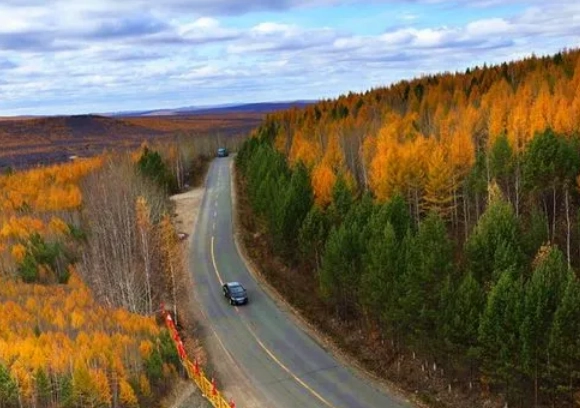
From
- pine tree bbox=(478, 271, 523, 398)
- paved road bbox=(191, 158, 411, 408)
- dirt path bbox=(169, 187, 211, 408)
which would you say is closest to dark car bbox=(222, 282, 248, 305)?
paved road bbox=(191, 158, 411, 408)

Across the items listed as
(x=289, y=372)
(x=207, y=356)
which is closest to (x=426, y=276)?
(x=289, y=372)

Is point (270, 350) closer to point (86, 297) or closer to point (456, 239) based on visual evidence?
point (86, 297)

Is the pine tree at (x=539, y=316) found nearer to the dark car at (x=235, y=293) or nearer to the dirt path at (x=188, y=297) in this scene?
the dirt path at (x=188, y=297)

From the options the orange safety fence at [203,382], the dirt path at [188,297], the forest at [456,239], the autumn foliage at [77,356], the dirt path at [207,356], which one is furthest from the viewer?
the dirt path at [207,356]

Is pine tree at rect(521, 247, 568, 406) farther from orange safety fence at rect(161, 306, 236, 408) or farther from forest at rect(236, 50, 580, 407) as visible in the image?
orange safety fence at rect(161, 306, 236, 408)

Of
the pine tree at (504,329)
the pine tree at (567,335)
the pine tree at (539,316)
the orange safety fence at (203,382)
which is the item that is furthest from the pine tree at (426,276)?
the orange safety fence at (203,382)
